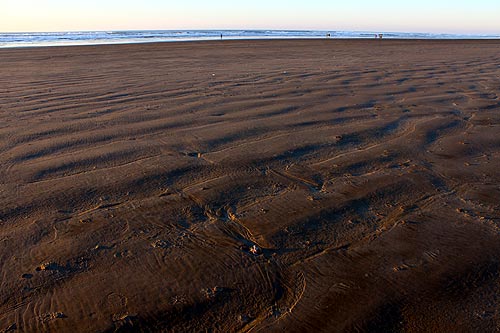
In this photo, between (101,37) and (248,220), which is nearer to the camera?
(248,220)

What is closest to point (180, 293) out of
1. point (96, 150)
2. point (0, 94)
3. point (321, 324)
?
point (321, 324)

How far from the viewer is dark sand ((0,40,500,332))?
1.67 meters

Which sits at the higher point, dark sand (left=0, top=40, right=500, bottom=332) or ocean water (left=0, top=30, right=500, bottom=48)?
dark sand (left=0, top=40, right=500, bottom=332)

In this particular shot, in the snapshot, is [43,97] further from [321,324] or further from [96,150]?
[321,324]

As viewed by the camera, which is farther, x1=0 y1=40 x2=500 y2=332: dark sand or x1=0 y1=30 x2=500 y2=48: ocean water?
x1=0 y1=30 x2=500 y2=48: ocean water

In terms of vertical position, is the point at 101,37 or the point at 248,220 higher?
the point at 248,220

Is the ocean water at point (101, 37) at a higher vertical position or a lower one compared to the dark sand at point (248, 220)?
lower

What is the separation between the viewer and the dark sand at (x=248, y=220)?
1.67 m

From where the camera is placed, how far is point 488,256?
6.74 ft

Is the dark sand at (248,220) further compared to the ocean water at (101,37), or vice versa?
the ocean water at (101,37)

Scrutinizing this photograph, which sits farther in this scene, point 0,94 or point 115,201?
point 0,94

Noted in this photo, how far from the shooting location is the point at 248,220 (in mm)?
2312

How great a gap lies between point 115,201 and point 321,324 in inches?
50.9

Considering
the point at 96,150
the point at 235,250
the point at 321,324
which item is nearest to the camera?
the point at 321,324
